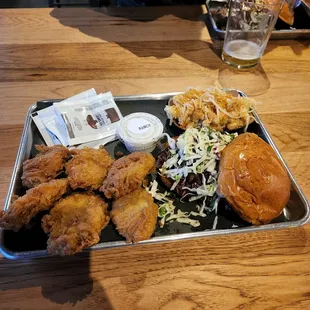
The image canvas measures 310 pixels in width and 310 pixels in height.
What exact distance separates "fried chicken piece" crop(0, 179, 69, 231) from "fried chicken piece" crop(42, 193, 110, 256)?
3 cm

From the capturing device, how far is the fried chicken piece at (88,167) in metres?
1.18

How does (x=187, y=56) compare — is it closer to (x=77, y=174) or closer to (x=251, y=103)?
(x=251, y=103)

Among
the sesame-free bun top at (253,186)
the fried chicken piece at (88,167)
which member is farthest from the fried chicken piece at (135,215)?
the sesame-free bun top at (253,186)

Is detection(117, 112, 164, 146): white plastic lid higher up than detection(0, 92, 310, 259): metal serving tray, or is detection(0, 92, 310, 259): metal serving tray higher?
detection(117, 112, 164, 146): white plastic lid

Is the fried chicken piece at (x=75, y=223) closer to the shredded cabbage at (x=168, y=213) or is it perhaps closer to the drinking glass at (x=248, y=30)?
the shredded cabbage at (x=168, y=213)

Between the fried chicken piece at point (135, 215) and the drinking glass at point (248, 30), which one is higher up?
the drinking glass at point (248, 30)

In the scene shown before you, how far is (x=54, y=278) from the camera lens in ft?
3.43

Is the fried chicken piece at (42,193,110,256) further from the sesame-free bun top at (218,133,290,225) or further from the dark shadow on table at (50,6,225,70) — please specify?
the dark shadow on table at (50,6,225,70)

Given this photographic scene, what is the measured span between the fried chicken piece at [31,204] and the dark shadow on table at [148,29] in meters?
1.13

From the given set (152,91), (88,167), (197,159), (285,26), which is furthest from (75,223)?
(285,26)

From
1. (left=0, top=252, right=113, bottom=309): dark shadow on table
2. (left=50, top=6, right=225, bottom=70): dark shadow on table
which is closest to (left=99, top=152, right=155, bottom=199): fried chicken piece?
(left=0, top=252, right=113, bottom=309): dark shadow on table

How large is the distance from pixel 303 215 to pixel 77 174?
85 centimetres

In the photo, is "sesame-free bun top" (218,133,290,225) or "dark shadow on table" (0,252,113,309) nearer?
"dark shadow on table" (0,252,113,309)

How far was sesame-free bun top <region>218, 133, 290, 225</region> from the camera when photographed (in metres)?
1.12
